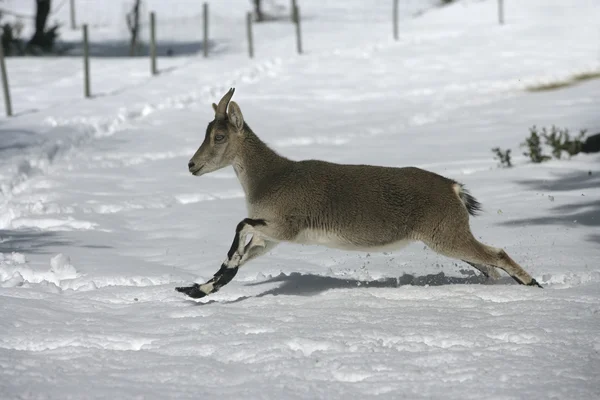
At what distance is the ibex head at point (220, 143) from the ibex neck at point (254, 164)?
0.30ft

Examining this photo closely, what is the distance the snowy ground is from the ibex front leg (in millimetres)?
223

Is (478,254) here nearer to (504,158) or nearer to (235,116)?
(235,116)

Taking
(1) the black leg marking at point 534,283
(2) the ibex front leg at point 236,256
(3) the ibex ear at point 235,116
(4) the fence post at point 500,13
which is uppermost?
(4) the fence post at point 500,13

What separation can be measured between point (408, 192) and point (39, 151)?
11881 millimetres

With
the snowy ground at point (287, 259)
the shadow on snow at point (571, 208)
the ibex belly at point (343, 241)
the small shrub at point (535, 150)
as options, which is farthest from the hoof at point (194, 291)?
the small shrub at point (535, 150)

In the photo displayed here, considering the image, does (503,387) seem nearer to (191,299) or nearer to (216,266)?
(191,299)

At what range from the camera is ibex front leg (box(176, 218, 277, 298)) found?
7621mm

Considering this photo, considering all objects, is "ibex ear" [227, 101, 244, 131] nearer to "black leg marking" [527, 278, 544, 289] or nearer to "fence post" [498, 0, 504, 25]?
"black leg marking" [527, 278, 544, 289]

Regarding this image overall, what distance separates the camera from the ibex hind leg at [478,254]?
7602 mm

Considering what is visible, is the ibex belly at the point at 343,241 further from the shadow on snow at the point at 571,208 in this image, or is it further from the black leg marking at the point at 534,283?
the shadow on snow at the point at 571,208

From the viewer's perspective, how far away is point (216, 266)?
31.9 feet

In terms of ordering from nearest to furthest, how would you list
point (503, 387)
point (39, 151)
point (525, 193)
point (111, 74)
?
point (503, 387) → point (525, 193) → point (39, 151) → point (111, 74)

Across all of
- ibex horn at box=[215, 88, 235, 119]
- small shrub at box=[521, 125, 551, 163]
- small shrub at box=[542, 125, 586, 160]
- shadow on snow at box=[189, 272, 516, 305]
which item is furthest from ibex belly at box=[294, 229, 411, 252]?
small shrub at box=[542, 125, 586, 160]

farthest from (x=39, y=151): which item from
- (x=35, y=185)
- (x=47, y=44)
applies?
(x=47, y=44)
